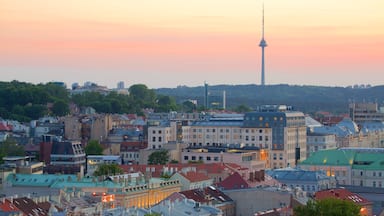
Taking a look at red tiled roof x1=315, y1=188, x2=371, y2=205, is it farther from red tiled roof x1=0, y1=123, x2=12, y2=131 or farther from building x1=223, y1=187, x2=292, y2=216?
red tiled roof x1=0, y1=123, x2=12, y2=131

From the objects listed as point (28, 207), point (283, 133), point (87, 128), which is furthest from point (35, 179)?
point (87, 128)

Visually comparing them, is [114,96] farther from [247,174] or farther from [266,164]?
[247,174]

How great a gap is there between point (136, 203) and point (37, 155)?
115 feet

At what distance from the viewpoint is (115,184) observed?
7312 centimetres

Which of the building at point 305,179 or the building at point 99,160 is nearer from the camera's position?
the building at point 305,179

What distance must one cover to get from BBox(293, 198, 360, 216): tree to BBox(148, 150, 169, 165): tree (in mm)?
38951

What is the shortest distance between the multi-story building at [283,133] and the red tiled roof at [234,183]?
30.2 meters

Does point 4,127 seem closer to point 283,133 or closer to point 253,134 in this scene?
point 253,134

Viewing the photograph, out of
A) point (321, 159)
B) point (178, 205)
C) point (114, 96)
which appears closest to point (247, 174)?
point (321, 159)

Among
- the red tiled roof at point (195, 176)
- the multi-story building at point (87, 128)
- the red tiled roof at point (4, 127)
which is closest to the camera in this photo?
the red tiled roof at point (195, 176)

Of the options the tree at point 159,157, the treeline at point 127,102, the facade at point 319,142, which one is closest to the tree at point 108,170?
the tree at point 159,157

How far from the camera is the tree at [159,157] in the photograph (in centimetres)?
10129

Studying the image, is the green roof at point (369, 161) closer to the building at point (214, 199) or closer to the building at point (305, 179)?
the building at point (305, 179)

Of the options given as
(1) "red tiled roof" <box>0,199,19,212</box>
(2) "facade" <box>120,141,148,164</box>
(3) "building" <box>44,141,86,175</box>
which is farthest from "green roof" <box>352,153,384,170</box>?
(1) "red tiled roof" <box>0,199,19,212</box>
